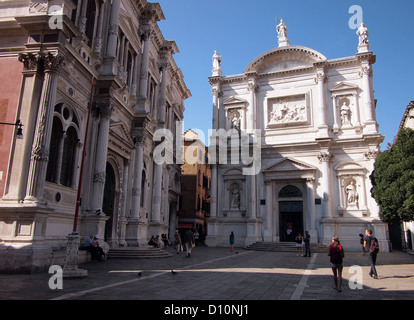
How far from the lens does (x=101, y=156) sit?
690 inches

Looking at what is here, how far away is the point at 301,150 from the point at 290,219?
6.36 m

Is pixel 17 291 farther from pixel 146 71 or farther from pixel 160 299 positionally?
pixel 146 71

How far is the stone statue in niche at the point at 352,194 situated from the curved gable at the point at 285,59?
11937 millimetres

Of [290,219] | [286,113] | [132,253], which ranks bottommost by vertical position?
[132,253]

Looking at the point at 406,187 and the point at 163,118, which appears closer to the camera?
the point at 406,187

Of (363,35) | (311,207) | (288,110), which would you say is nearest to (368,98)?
(363,35)

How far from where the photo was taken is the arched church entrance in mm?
30766

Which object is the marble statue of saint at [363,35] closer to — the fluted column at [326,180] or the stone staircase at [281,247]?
the fluted column at [326,180]

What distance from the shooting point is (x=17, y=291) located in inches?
313

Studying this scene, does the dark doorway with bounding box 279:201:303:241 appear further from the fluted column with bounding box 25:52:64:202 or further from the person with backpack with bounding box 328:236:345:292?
the fluted column with bounding box 25:52:64:202

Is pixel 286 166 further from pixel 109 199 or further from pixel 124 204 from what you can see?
pixel 109 199
